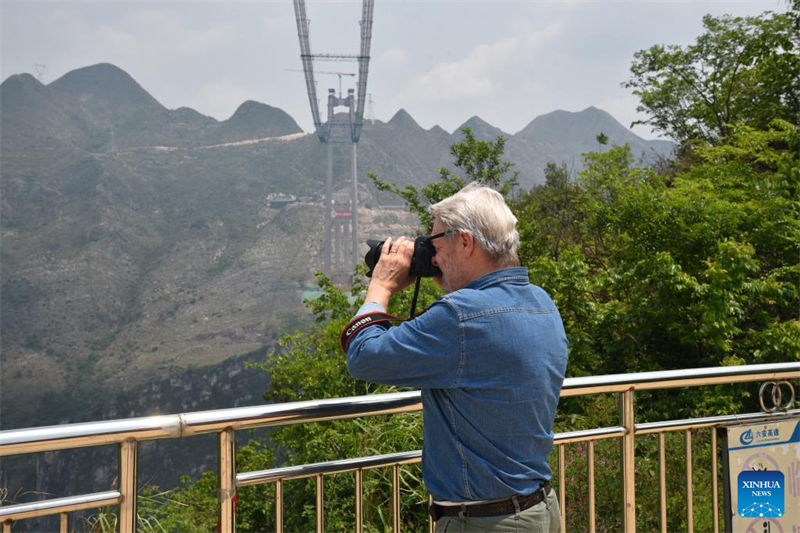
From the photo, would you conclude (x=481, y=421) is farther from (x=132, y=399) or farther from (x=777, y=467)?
(x=132, y=399)

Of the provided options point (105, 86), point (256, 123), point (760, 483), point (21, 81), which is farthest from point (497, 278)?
point (105, 86)

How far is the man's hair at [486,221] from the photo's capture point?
1.65 meters

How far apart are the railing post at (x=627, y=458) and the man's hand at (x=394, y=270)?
4.29 feet

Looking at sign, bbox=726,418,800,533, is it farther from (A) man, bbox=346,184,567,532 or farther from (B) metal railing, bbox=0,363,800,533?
(A) man, bbox=346,184,567,532

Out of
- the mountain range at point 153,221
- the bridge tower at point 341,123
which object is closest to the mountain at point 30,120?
the mountain range at point 153,221

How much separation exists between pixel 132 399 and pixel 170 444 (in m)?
21.8

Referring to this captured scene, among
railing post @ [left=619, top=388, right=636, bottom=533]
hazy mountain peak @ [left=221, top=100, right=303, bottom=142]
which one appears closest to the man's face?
railing post @ [left=619, top=388, right=636, bottom=533]

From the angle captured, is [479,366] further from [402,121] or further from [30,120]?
[30,120]

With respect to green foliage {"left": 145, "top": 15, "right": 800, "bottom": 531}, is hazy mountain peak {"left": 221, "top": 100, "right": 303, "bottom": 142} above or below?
above

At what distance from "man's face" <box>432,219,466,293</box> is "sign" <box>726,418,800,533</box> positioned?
1677 millimetres

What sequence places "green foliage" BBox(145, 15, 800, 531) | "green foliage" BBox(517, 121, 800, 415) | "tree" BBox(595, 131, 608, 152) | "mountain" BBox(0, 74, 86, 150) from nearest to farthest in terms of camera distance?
"green foliage" BBox(145, 15, 800, 531), "green foliage" BBox(517, 121, 800, 415), "tree" BBox(595, 131, 608, 152), "mountain" BBox(0, 74, 86, 150)

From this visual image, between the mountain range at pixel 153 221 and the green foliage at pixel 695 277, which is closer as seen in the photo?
the green foliage at pixel 695 277

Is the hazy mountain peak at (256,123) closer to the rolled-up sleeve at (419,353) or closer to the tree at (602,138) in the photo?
the tree at (602,138)

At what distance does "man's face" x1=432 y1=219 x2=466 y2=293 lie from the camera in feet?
5.56
